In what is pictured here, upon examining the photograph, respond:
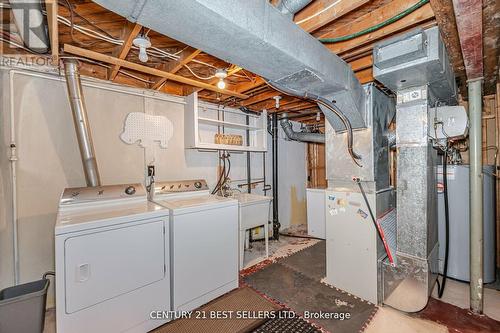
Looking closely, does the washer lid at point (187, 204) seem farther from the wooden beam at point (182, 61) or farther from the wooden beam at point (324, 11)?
the wooden beam at point (324, 11)

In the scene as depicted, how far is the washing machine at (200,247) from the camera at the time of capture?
2.09 metres

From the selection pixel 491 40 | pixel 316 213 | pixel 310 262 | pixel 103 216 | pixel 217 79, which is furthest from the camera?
pixel 316 213

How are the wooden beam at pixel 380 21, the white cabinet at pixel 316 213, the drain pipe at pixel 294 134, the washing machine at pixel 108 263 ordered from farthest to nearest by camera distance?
the drain pipe at pixel 294 134 < the white cabinet at pixel 316 213 < the washing machine at pixel 108 263 < the wooden beam at pixel 380 21

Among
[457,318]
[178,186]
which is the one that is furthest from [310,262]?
[178,186]

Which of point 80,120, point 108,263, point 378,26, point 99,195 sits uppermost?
point 378,26

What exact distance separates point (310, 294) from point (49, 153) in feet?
9.94

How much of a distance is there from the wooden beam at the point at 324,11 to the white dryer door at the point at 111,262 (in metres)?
1.98

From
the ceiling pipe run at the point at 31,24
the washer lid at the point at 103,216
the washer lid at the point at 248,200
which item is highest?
the ceiling pipe run at the point at 31,24

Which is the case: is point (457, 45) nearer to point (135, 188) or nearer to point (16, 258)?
point (135, 188)

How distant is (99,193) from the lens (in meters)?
2.14

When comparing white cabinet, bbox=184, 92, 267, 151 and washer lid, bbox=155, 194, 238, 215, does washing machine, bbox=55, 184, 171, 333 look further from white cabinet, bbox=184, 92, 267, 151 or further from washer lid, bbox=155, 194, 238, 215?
white cabinet, bbox=184, 92, 267, 151

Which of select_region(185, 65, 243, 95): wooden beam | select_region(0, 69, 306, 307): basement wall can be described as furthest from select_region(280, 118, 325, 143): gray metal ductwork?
select_region(0, 69, 306, 307): basement wall

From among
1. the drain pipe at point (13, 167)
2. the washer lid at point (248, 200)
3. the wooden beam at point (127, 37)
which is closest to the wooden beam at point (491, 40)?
the wooden beam at point (127, 37)

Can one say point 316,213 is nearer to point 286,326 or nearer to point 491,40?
point 286,326
